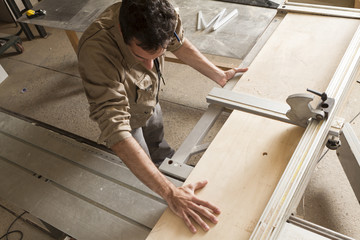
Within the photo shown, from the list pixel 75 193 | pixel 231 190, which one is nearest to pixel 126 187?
pixel 75 193

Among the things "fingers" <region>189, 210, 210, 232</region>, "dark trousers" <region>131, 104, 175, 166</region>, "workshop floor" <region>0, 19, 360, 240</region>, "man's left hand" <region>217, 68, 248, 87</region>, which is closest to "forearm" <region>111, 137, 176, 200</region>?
"fingers" <region>189, 210, 210, 232</region>

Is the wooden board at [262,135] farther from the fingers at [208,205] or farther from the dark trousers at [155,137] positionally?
the dark trousers at [155,137]

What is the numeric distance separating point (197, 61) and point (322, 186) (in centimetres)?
148

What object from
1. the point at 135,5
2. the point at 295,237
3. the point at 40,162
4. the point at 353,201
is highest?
the point at 135,5

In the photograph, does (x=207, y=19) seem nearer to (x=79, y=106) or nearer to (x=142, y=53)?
(x=142, y=53)

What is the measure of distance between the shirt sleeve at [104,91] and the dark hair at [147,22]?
22cm

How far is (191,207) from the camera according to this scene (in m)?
1.17

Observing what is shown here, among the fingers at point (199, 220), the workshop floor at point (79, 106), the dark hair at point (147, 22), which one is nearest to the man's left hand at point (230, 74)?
the dark hair at point (147, 22)

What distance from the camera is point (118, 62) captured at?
4.72ft

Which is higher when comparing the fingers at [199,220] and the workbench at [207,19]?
the workbench at [207,19]

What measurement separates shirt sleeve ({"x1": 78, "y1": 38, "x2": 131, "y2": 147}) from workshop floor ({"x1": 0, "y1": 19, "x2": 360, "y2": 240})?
1494 millimetres

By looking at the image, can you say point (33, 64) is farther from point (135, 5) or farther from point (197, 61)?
point (135, 5)

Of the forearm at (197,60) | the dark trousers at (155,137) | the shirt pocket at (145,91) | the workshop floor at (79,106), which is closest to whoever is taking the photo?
the shirt pocket at (145,91)

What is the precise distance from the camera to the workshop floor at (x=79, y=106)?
7.46 ft
